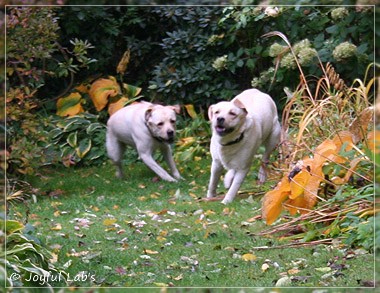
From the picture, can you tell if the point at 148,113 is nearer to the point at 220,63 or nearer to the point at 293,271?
the point at 220,63

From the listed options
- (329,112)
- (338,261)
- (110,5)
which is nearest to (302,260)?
(338,261)

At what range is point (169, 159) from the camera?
19.7 feet

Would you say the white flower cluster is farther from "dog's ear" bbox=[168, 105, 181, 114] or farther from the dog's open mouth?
"dog's ear" bbox=[168, 105, 181, 114]

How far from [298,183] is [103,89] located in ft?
4.19

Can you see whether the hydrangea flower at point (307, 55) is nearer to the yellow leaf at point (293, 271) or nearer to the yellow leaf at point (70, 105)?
the yellow leaf at point (293, 271)

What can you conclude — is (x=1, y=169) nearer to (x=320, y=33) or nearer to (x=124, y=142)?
(x=124, y=142)

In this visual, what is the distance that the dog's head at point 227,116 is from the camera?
563 centimetres

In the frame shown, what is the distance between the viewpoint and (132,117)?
19.3 feet

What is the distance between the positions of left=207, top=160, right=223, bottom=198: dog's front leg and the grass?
0.04 metres

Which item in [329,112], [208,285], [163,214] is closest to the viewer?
[208,285]

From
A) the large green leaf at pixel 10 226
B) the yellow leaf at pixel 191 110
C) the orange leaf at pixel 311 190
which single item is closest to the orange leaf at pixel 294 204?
the orange leaf at pixel 311 190

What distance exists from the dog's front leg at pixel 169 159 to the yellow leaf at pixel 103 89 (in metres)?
0.45

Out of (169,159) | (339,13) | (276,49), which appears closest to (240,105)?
(276,49)

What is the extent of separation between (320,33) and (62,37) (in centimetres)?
146
